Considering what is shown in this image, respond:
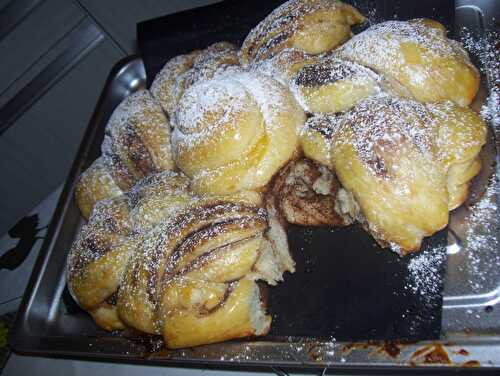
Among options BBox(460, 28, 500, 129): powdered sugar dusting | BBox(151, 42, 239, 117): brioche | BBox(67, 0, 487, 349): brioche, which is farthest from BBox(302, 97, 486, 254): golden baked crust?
BBox(151, 42, 239, 117): brioche

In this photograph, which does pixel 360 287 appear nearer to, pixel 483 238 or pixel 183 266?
pixel 483 238

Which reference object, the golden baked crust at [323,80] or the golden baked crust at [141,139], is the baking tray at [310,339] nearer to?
the golden baked crust at [323,80]

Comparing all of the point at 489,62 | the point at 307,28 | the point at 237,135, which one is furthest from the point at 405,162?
the point at 307,28

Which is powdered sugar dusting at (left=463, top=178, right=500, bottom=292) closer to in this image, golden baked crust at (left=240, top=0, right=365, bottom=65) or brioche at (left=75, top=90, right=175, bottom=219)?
golden baked crust at (left=240, top=0, right=365, bottom=65)

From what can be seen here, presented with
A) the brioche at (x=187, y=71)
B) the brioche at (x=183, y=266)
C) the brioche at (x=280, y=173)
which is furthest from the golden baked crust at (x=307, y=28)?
the brioche at (x=183, y=266)

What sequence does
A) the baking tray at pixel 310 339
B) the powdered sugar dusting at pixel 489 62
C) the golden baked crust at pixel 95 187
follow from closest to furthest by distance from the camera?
the baking tray at pixel 310 339 → the powdered sugar dusting at pixel 489 62 → the golden baked crust at pixel 95 187
